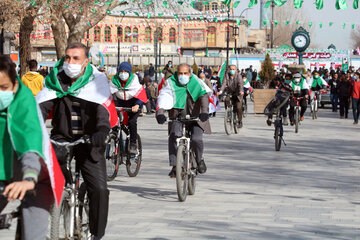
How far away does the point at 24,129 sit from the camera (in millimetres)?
4039

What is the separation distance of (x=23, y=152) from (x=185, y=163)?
5.60 m

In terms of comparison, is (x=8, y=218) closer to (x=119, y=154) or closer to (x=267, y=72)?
(x=119, y=154)

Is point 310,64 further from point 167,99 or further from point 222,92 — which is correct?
point 167,99

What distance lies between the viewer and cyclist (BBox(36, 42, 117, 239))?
19.1ft

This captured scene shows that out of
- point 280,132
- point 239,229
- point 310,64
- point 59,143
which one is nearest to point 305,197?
point 239,229

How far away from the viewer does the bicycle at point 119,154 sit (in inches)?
440

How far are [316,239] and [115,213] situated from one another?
7.69ft

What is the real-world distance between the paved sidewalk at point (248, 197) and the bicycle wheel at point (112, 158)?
147 mm


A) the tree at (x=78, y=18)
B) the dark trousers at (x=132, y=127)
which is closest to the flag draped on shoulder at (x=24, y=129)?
the dark trousers at (x=132, y=127)

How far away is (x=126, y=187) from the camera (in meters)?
10.6

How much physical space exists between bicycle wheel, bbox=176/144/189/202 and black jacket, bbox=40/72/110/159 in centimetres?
324

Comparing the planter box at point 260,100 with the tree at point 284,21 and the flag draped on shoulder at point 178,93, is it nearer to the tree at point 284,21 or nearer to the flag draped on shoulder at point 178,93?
the flag draped on shoulder at point 178,93

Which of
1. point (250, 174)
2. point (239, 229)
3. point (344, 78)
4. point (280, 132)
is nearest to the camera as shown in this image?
point (239, 229)

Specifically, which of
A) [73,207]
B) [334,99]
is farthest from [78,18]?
[73,207]
